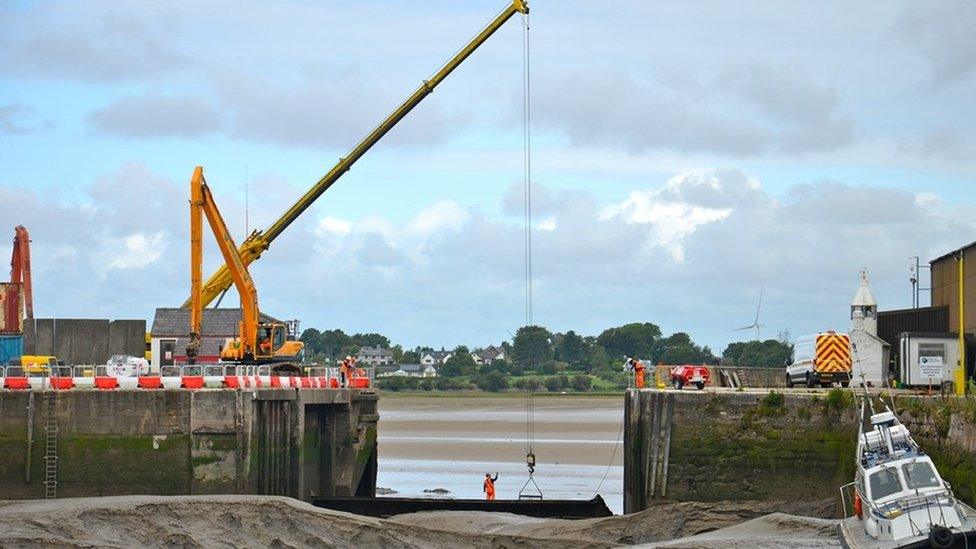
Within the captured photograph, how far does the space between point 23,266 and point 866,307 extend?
41641mm

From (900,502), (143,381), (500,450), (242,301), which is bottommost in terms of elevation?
(500,450)

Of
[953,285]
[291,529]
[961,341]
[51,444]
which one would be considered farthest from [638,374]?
[291,529]

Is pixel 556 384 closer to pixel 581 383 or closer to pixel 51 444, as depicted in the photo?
pixel 581 383

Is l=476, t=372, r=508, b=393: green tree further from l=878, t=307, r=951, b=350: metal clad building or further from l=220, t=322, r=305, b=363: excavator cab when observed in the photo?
l=878, t=307, r=951, b=350: metal clad building

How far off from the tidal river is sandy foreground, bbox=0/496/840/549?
18.0 meters

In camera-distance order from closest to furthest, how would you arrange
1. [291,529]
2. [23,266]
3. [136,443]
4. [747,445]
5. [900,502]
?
[900,502] < [291,529] < [747,445] < [136,443] < [23,266]

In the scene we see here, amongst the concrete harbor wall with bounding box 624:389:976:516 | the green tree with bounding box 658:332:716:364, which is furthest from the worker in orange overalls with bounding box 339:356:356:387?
the green tree with bounding box 658:332:716:364

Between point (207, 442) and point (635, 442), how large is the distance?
1085 cm

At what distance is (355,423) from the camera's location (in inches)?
1907

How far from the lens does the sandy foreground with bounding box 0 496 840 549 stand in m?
26.2

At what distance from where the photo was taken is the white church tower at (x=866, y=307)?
4859cm

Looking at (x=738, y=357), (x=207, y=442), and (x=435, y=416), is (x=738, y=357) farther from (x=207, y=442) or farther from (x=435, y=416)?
(x=207, y=442)

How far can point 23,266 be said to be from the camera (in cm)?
7356

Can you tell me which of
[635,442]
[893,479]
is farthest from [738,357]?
[893,479]
